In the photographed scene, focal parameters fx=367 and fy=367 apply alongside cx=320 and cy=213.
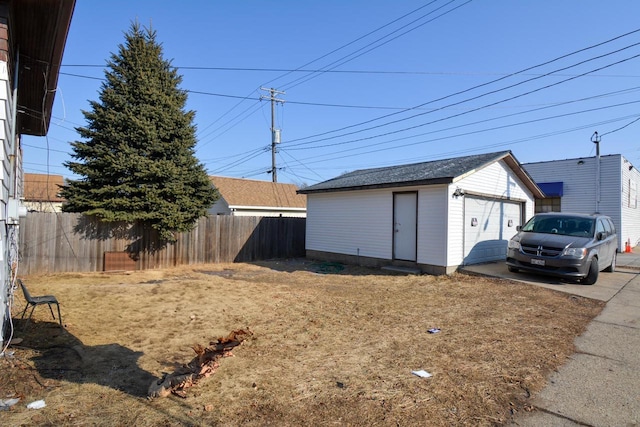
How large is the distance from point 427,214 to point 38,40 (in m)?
9.68

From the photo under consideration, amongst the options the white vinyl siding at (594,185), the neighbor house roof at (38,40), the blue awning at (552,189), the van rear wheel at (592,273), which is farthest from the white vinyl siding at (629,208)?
the neighbor house roof at (38,40)

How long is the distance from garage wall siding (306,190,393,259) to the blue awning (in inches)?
500

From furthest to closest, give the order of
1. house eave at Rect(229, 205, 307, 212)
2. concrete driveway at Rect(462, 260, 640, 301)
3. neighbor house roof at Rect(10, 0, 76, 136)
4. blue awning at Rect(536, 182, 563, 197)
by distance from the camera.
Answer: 1. house eave at Rect(229, 205, 307, 212)
2. blue awning at Rect(536, 182, 563, 197)
3. concrete driveway at Rect(462, 260, 640, 301)
4. neighbor house roof at Rect(10, 0, 76, 136)

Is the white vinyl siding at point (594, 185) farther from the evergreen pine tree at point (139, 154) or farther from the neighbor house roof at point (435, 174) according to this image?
the evergreen pine tree at point (139, 154)

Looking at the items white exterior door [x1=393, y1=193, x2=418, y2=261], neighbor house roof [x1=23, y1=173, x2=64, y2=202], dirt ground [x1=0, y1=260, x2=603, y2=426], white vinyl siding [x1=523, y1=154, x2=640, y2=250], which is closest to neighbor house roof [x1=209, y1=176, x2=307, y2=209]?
neighbor house roof [x1=23, y1=173, x2=64, y2=202]

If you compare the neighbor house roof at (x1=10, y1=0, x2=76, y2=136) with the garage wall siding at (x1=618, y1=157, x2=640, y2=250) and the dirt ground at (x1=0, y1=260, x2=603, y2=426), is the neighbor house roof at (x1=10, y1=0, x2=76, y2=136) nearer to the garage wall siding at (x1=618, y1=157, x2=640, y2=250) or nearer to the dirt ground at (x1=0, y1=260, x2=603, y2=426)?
the dirt ground at (x1=0, y1=260, x2=603, y2=426)

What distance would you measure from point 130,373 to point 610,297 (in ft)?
29.7

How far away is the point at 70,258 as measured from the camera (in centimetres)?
1140

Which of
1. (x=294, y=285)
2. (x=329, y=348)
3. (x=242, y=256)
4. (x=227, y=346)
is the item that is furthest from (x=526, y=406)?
(x=242, y=256)

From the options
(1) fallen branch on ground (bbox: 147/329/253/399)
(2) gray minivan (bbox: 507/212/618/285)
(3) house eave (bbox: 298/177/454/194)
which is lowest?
(1) fallen branch on ground (bbox: 147/329/253/399)

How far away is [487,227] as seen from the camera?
1266cm

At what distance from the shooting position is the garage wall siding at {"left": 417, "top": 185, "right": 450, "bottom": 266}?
35.0 feet

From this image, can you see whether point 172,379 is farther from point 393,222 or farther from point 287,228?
point 287,228

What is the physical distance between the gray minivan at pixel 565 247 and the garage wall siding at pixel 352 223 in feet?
12.9
